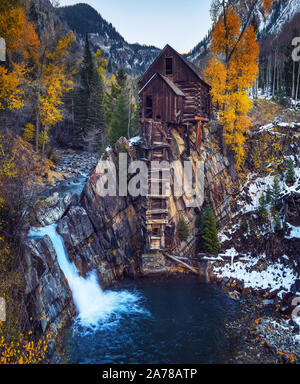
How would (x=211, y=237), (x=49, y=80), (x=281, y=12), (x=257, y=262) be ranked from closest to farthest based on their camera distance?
(x=257, y=262) → (x=211, y=237) → (x=49, y=80) → (x=281, y=12)

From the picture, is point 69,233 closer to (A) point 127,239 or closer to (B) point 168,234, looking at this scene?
(A) point 127,239

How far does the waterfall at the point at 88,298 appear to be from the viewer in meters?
15.1

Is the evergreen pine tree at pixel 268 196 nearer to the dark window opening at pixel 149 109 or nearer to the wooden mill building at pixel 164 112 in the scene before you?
the wooden mill building at pixel 164 112

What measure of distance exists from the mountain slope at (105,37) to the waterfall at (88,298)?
150842 millimetres

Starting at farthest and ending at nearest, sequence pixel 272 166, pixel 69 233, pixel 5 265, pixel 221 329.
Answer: pixel 272 166
pixel 69 233
pixel 221 329
pixel 5 265

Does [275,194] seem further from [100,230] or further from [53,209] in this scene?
[53,209]

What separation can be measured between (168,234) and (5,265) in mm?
13837

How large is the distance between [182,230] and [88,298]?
390 inches

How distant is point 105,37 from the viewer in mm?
164875

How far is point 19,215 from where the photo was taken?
12.6 metres

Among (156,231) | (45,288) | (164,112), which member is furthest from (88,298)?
(164,112)
